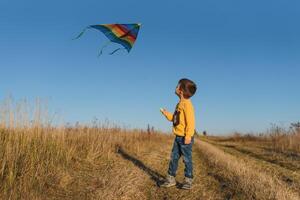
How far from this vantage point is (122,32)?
25.5ft

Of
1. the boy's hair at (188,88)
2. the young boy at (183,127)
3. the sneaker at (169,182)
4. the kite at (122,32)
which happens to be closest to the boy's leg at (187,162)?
the young boy at (183,127)

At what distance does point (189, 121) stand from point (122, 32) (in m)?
2.72

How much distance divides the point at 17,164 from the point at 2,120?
102cm

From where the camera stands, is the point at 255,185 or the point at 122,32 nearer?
the point at 255,185

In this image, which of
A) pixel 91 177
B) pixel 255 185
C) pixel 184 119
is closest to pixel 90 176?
pixel 91 177

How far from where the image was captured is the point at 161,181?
651 cm

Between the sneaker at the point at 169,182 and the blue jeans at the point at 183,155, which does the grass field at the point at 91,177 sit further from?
the blue jeans at the point at 183,155

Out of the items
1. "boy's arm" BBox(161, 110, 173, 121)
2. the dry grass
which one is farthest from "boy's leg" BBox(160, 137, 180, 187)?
the dry grass

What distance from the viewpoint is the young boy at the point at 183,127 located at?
625 cm

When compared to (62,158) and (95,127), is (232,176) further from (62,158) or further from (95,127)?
(95,127)

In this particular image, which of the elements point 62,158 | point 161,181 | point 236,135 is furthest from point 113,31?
point 236,135

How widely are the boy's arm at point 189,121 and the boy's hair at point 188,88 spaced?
0.20 meters

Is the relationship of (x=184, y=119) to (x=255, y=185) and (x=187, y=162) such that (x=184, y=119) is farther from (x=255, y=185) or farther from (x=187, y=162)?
(x=255, y=185)

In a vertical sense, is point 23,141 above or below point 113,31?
below
